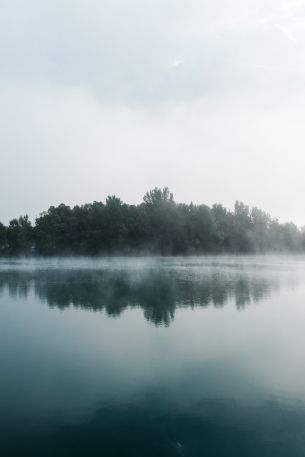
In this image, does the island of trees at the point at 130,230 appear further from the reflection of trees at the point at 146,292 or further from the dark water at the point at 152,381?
the dark water at the point at 152,381

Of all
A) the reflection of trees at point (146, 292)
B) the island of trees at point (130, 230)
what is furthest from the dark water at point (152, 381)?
the island of trees at point (130, 230)

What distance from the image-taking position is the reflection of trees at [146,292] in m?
27.4

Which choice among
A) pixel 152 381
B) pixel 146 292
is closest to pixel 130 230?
pixel 146 292

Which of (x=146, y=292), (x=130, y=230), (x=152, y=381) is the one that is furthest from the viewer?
(x=130, y=230)

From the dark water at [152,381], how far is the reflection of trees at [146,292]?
1.06m

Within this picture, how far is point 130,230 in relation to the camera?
9881cm

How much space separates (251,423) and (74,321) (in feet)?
46.0

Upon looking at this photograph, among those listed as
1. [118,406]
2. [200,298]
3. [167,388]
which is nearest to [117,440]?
[118,406]

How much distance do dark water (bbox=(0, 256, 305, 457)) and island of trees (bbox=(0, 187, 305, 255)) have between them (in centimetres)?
7179

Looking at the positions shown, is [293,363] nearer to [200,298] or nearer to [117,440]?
[117,440]

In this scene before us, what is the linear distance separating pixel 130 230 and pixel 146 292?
65159mm

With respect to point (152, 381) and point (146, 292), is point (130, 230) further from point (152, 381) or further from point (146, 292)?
point (152, 381)

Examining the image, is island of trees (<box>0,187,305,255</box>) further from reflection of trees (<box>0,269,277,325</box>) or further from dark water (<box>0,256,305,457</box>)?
dark water (<box>0,256,305,457</box>)

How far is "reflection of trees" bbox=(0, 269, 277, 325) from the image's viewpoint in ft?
90.0
